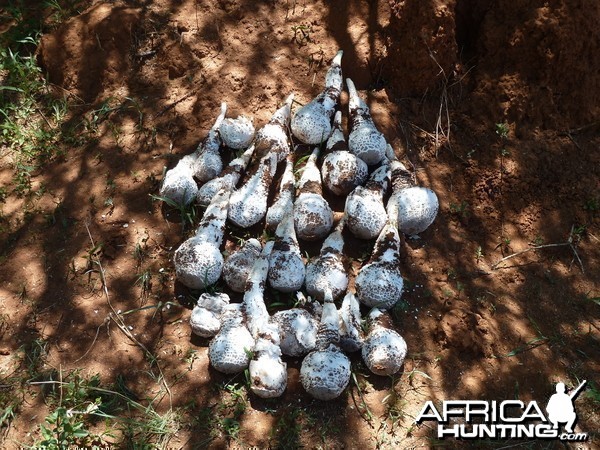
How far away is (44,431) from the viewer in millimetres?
3424

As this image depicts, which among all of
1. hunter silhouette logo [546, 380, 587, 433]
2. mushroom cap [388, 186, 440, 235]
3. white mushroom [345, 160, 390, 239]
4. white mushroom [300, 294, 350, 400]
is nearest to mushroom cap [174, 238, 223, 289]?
white mushroom [300, 294, 350, 400]

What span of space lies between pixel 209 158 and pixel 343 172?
1.05 m

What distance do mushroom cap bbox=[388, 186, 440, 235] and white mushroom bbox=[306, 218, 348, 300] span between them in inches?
21.6

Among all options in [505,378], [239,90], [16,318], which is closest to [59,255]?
[16,318]

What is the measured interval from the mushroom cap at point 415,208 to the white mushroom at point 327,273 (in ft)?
1.80

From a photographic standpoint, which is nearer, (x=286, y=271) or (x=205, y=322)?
(x=205, y=322)

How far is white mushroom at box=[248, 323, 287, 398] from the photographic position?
3.74 metres

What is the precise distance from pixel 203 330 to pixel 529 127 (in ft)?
10.2

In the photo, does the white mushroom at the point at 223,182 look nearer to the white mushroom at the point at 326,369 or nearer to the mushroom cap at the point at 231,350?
the mushroom cap at the point at 231,350

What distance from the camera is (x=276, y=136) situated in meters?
4.85

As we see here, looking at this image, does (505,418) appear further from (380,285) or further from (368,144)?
(368,144)

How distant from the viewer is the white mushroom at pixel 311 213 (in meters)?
4.40

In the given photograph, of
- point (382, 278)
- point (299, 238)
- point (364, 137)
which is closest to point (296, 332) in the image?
point (382, 278)

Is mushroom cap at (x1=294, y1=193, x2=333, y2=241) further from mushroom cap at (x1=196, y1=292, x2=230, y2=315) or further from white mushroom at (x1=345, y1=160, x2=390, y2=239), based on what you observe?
mushroom cap at (x1=196, y1=292, x2=230, y2=315)
